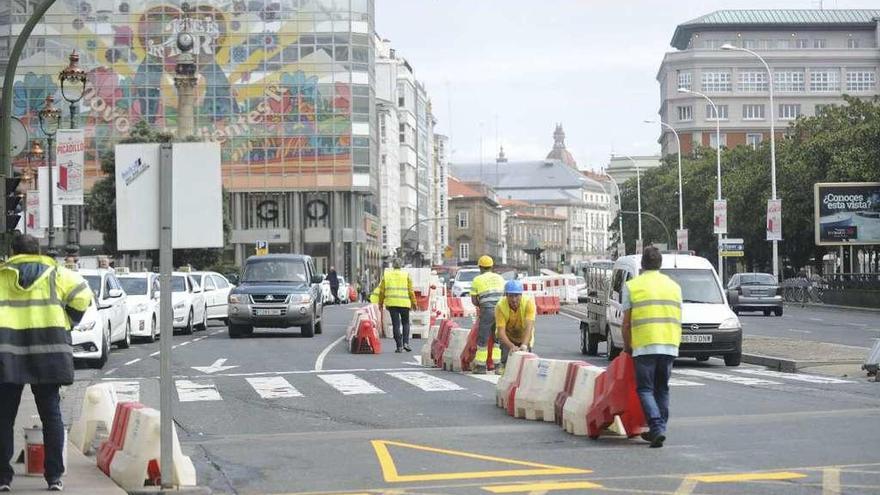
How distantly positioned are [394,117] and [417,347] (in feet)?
364

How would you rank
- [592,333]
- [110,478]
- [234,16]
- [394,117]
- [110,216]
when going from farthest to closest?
[394,117] < [234,16] < [110,216] < [592,333] < [110,478]

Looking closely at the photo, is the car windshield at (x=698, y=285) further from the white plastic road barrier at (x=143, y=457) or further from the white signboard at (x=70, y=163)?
the white plastic road barrier at (x=143, y=457)

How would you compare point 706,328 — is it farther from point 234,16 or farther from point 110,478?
point 234,16

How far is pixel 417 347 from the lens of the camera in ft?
109

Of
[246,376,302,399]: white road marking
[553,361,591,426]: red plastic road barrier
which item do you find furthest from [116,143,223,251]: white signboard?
[246,376,302,399]: white road marking

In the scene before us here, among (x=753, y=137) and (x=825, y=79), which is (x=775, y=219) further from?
(x=753, y=137)

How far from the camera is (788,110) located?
512 feet

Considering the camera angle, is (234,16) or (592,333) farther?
(234,16)

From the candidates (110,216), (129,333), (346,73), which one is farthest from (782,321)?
(346,73)

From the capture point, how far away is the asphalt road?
1128 cm

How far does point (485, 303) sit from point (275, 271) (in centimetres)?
1700

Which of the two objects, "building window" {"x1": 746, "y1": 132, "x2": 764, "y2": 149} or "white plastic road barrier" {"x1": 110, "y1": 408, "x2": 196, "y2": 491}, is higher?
"building window" {"x1": 746, "y1": 132, "x2": 764, "y2": 149}

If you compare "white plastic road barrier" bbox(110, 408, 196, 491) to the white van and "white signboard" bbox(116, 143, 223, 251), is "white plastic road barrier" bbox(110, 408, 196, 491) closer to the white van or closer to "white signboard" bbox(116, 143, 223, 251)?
"white signboard" bbox(116, 143, 223, 251)

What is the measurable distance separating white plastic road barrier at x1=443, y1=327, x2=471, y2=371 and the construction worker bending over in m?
4.01
